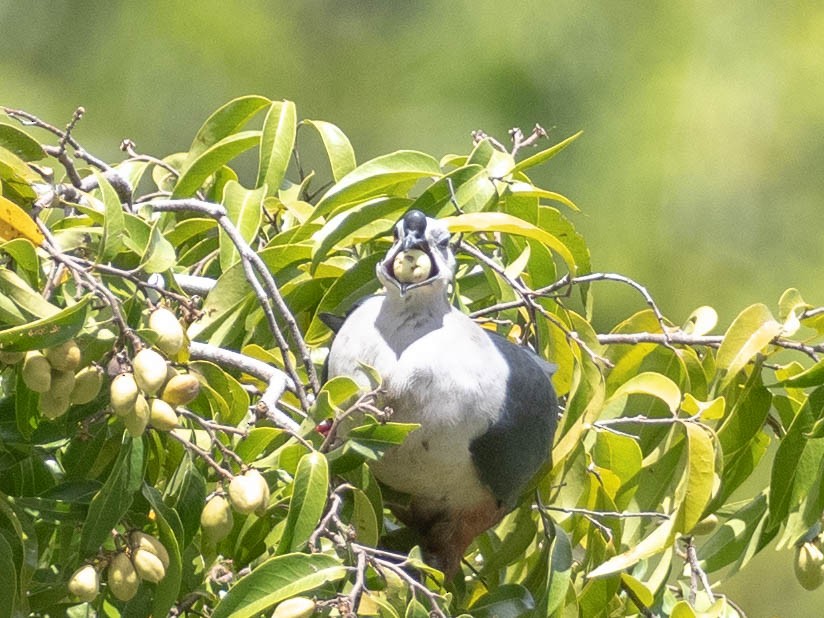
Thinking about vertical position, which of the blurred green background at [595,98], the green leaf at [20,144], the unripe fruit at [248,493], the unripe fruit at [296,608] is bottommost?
the blurred green background at [595,98]

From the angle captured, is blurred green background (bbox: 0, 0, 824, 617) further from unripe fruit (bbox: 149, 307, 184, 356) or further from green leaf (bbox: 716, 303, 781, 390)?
unripe fruit (bbox: 149, 307, 184, 356)

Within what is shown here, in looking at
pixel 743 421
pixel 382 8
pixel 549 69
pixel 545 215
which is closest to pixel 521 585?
pixel 743 421

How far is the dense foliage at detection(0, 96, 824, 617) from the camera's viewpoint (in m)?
1.49

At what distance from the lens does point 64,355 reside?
1.45 meters

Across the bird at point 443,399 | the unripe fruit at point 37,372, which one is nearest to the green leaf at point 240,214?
the bird at point 443,399

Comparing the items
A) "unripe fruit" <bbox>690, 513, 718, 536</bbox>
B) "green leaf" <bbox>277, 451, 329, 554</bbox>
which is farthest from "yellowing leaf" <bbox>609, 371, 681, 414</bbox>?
"green leaf" <bbox>277, 451, 329, 554</bbox>

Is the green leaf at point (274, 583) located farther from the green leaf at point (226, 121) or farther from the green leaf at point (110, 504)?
the green leaf at point (226, 121)

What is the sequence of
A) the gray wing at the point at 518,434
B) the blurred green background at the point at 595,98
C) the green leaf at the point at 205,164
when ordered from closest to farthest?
the gray wing at the point at 518,434, the green leaf at the point at 205,164, the blurred green background at the point at 595,98

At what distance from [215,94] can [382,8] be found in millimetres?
1454

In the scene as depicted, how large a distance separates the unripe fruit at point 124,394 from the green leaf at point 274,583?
0.76 feet

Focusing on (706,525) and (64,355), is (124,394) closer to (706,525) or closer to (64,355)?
(64,355)

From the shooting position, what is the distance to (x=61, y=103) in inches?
265

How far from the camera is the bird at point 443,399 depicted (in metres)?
1.96

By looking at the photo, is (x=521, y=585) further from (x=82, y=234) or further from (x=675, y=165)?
(x=675, y=165)
